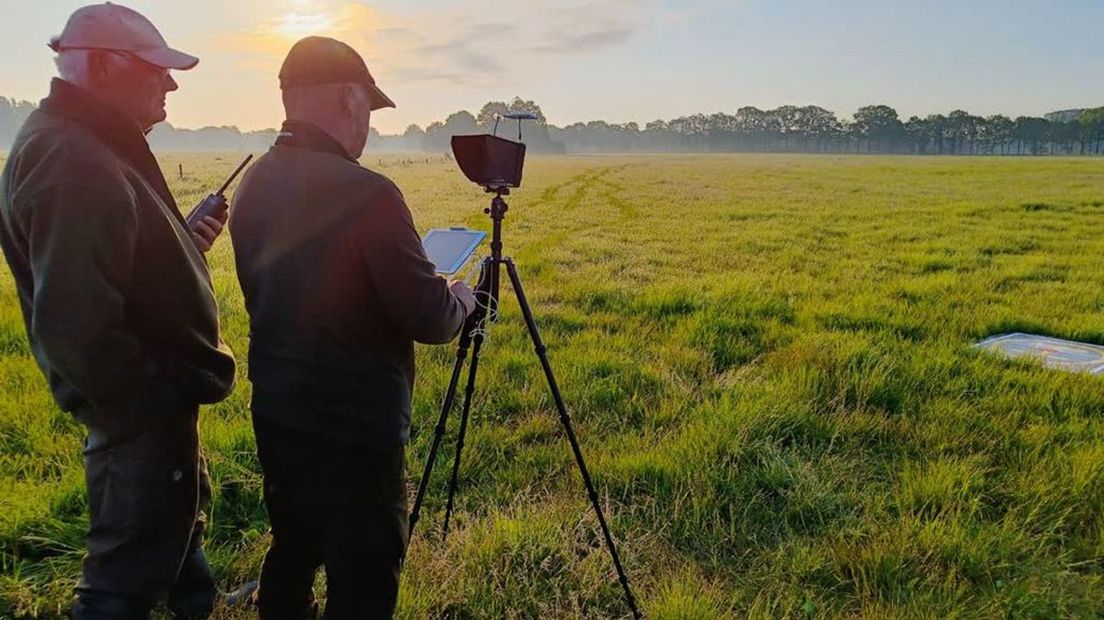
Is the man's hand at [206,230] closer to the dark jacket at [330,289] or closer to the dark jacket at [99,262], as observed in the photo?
the dark jacket at [99,262]

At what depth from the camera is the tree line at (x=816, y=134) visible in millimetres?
139250

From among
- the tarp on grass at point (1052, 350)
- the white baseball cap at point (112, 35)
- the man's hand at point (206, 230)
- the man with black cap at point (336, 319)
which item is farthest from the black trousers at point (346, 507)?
the tarp on grass at point (1052, 350)

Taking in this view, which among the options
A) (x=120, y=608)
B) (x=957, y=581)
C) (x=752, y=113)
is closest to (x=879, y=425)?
(x=957, y=581)

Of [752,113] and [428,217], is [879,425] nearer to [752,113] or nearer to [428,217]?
[428,217]

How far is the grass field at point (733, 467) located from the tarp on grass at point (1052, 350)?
308 millimetres

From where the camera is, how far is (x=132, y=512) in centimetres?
235

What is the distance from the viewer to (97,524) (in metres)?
2.36

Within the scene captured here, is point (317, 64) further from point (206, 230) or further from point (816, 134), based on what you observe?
point (816, 134)


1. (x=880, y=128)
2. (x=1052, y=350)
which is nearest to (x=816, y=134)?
(x=880, y=128)

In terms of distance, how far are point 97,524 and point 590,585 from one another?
204 centimetres

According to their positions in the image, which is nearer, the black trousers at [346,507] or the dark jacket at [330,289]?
the dark jacket at [330,289]

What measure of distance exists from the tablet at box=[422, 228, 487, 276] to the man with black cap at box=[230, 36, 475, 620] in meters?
0.24

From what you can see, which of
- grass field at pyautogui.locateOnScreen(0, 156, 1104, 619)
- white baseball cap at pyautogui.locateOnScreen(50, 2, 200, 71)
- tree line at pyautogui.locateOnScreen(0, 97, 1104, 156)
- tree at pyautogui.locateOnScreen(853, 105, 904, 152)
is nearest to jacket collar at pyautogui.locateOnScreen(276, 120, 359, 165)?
white baseball cap at pyautogui.locateOnScreen(50, 2, 200, 71)

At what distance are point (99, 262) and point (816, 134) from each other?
189 meters
